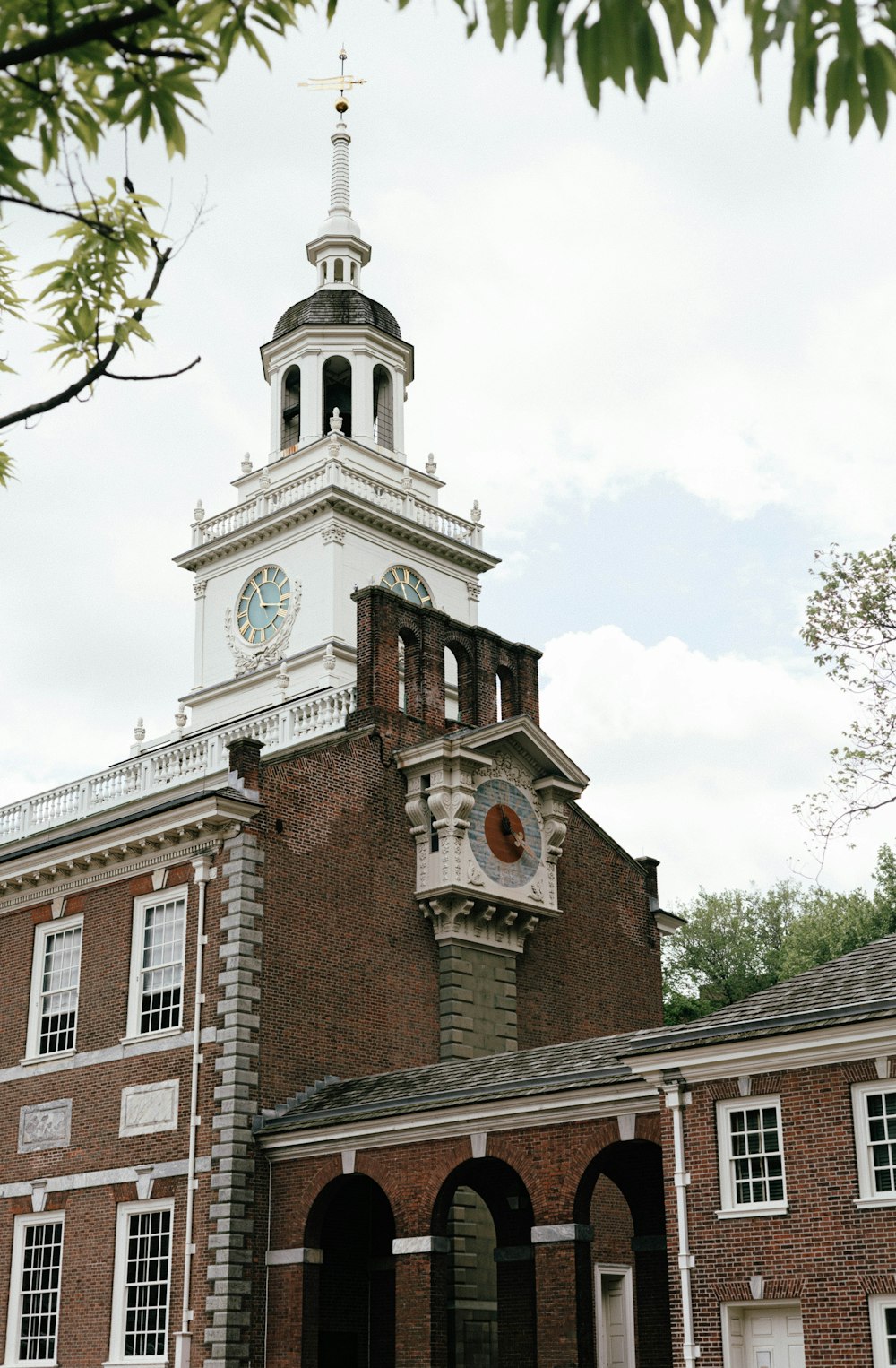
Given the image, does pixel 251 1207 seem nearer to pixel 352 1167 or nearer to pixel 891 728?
pixel 352 1167

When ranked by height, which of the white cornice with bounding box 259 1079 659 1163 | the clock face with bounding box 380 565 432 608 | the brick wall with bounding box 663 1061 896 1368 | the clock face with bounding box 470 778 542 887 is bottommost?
the brick wall with bounding box 663 1061 896 1368

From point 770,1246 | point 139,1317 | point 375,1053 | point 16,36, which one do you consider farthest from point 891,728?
point 16,36

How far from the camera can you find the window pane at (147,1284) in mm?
25438

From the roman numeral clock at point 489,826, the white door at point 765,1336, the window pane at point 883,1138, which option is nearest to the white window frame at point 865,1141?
the window pane at point 883,1138

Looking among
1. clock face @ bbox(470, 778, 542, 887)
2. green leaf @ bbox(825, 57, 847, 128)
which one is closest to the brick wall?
clock face @ bbox(470, 778, 542, 887)

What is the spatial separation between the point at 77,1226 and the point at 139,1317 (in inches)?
86.8

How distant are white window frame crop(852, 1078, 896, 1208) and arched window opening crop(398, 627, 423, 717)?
47.1 feet

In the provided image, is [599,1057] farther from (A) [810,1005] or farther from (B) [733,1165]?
(A) [810,1005]

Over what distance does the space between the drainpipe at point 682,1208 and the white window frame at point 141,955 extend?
969 centimetres

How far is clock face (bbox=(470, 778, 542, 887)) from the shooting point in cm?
3073

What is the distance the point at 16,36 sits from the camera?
19.2 ft

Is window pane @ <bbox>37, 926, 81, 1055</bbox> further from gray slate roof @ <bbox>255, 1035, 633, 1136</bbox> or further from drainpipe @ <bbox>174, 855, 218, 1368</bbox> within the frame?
gray slate roof @ <bbox>255, 1035, 633, 1136</bbox>

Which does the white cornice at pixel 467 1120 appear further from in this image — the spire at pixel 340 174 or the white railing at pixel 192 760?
the spire at pixel 340 174

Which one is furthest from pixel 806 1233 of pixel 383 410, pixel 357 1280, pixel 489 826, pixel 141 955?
pixel 383 410
